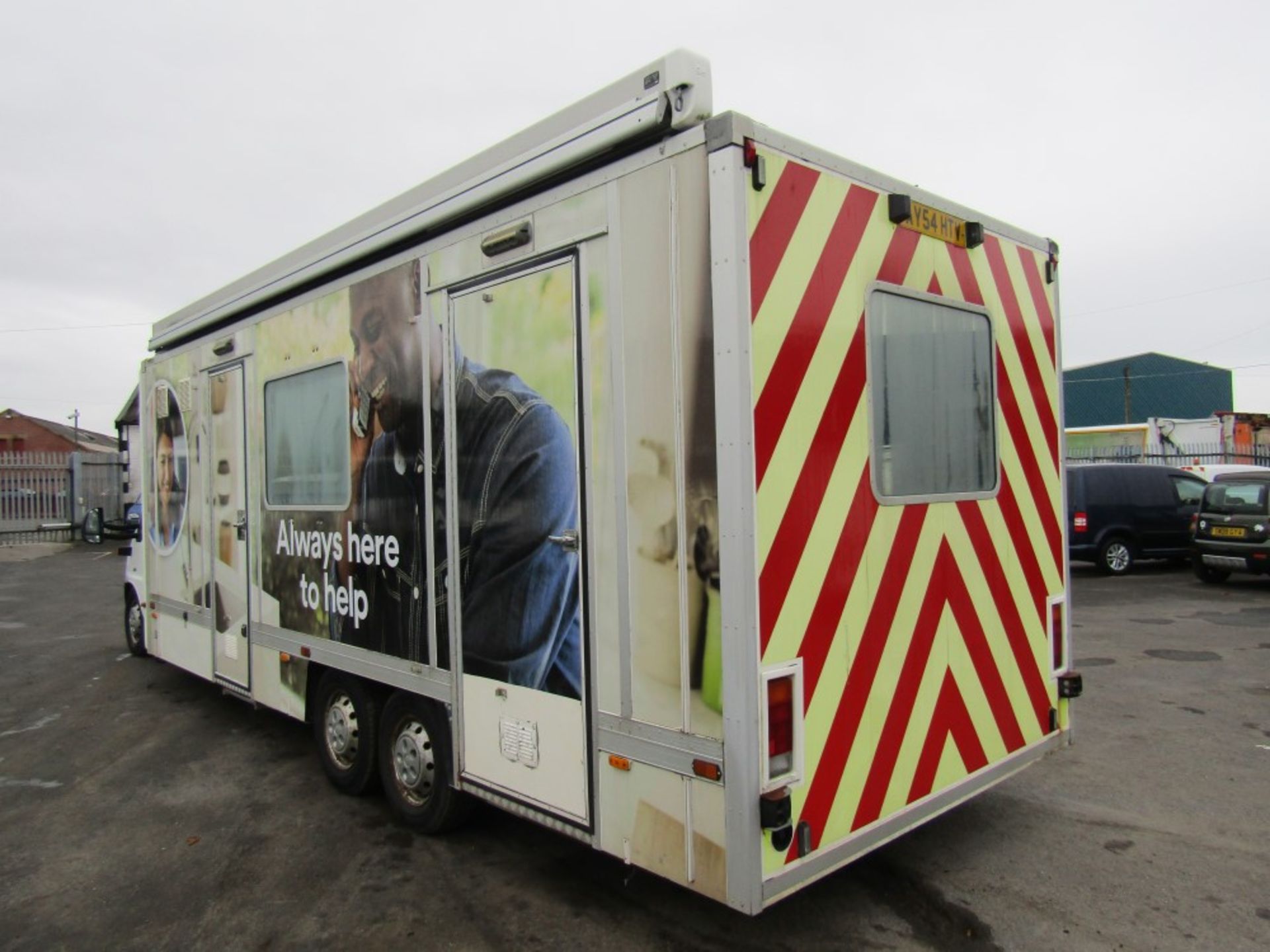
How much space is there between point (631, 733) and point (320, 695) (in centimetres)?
260

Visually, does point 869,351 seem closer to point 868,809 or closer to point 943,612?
point 943,612

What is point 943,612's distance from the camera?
139 inches

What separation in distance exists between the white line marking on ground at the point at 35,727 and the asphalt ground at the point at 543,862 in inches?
1.3

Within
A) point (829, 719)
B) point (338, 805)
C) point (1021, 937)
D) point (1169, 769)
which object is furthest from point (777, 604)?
point (1169, 769)

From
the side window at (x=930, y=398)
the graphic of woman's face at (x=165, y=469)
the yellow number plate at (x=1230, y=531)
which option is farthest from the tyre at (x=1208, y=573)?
the graphic of woman's face at (x=165, y=469)

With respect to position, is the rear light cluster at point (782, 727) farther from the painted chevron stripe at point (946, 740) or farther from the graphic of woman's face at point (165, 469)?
the graphic of woman's face at point (165, 469)

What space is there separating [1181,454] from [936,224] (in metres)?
26.1

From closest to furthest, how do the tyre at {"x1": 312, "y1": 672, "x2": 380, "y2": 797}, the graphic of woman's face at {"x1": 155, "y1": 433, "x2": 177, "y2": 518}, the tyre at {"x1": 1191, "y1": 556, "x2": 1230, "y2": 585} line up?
the tyre at {"x1": 312, "y1": 672, "x2": 380, "y2": 797}
the graphic of woman's face at {"x1": 155, "y1": 433, "x2": 177, "y2": 518}
the tyre at {"x1": 1191, "y1": 556, "x2": 1230, "y2": 585}

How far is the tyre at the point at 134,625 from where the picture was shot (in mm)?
8461

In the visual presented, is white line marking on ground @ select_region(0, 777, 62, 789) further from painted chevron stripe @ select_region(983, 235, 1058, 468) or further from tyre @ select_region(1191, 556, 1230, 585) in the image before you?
tyre @ select_region(1191, 556, 1230, 585)

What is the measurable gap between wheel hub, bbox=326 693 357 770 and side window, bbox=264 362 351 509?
1.04 m

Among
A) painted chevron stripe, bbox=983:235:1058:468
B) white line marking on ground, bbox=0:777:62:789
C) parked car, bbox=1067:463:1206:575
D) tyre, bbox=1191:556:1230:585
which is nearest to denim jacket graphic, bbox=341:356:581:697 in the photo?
painted chevron stripe, bbox=983:235:1058:468

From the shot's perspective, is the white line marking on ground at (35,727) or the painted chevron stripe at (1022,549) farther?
the white line marking on ground at (35,727)

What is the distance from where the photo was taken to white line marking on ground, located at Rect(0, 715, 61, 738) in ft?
21.2
